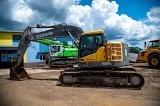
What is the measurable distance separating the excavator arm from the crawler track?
89.7 inches

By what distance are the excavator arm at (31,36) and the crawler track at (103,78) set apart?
7.48 ft

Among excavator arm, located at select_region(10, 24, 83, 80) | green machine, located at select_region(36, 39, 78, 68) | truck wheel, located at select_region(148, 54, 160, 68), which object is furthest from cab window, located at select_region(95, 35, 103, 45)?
green machine, located at select_region(36, 39, 78, 68)

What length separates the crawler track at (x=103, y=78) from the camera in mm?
9922

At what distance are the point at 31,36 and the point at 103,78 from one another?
5.96m

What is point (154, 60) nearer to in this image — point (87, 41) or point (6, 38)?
point (87, 41)

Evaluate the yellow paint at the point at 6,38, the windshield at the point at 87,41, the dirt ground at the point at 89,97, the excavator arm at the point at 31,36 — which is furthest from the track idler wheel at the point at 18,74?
the yellow paint at the point at 6,38

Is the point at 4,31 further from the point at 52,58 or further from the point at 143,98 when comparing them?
the point at 143,98

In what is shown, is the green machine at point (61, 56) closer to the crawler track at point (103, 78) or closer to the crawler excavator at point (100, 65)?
the crawler excavator at point (100, 65)

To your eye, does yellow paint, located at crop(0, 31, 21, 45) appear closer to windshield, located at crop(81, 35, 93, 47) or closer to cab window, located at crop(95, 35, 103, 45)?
windshield, located at crop(81, 35, 93, 47)

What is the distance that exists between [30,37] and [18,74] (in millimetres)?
2675

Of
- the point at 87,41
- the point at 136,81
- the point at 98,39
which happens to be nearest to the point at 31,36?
the point at 87,41

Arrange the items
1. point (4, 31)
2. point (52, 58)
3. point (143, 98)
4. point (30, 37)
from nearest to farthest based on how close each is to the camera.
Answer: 1. point (143, 98)
2. point (30, 37)
3. point (52, 58)
4. point (4, 31)

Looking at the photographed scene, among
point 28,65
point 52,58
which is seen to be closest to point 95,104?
point 52,58

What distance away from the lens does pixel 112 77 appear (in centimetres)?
1014
